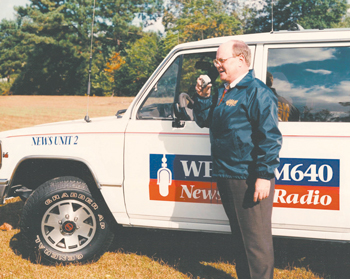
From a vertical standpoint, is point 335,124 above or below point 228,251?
above

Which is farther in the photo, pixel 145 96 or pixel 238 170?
pixel 145 96

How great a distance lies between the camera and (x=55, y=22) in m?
44.7

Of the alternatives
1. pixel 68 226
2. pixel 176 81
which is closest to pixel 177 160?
pixel 176 81

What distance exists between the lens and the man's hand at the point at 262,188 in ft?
8.12

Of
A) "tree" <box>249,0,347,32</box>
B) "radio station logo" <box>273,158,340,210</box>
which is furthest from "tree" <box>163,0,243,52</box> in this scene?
"radio station logo" <box>273,158,340,210</box>

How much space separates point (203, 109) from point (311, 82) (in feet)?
3.18

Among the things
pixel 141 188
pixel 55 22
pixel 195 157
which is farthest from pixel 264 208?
pixel 55 22

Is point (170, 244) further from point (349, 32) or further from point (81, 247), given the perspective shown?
point (349, 32)

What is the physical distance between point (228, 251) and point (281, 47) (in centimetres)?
220

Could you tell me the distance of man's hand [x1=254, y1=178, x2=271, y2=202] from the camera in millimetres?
2475

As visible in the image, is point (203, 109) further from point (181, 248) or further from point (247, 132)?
point (181, 248)

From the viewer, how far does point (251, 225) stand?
262 centimetres

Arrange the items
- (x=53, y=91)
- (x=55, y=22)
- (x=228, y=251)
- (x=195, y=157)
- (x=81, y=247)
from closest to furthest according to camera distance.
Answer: (x=195, y=157), (x=81, y=247), (x=228, y=251), (x=55, y=22), (x=53, y=91)

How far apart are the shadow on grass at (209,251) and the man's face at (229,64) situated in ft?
6.29
